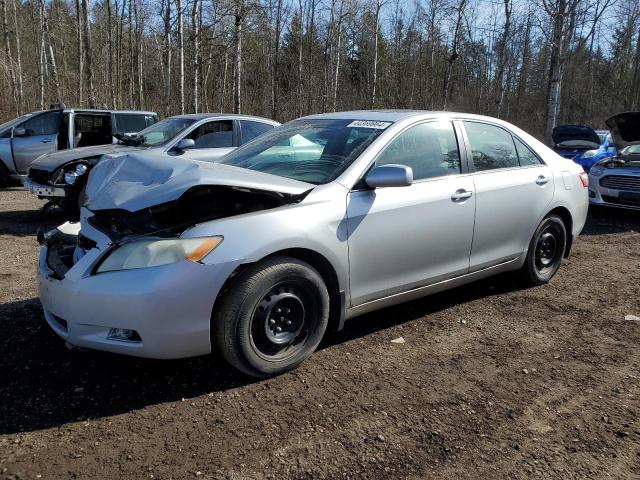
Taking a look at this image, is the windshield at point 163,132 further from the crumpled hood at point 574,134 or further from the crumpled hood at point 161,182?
the crumpled hood at point 574,134

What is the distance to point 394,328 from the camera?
4.18 metres

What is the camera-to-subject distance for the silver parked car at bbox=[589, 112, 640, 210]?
8.91 metres

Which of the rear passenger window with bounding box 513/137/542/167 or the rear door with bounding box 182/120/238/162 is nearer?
the rear passenger window with bounding box 513/137/542/167

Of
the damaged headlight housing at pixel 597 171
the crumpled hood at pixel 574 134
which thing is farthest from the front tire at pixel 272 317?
the crumpled hood at pixel 574 134

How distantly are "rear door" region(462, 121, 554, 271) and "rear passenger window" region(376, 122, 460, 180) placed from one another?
0.74 ft

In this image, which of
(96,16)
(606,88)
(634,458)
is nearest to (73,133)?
(634,458)

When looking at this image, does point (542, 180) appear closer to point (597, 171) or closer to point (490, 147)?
point (490, 147)

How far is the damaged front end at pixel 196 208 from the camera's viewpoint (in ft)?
10.6

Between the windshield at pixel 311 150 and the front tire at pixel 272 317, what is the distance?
0.74m

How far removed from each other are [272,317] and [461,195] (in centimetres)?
188

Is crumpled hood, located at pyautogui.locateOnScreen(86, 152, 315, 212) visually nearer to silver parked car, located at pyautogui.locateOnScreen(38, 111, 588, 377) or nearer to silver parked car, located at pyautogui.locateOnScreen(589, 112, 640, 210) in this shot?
silver parked car, located at pyautogui.locateOnScreen(38, 111, 588, 377)

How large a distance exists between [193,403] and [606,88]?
47.1 metres

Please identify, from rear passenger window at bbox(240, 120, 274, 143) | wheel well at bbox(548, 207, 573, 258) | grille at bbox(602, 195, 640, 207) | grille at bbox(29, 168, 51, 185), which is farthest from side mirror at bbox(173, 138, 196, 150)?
grille at bbox(602, 195, 640, 207)

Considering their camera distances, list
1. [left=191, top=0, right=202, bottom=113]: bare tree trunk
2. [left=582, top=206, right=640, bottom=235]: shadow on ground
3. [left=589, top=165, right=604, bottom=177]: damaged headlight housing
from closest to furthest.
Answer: [left=582, top=206, right=640, bottom=235]: shadow on ground < [left=589, top=165, right=604, bottom=177]: damaged headlight housing < [left=191, top=0, right=202, bottom=113]: bare tree trunk
